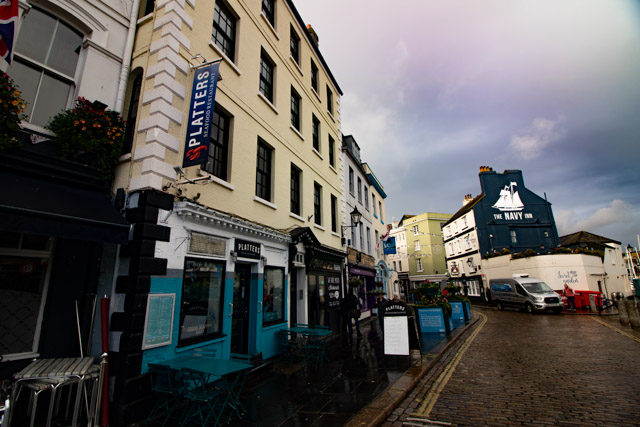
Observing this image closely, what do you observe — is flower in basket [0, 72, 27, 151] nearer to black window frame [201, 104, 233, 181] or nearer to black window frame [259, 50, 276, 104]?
black window frame [201, 104, 233, 181]

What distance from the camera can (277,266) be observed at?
9078 mm

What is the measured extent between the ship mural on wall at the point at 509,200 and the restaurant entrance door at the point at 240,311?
105 feet

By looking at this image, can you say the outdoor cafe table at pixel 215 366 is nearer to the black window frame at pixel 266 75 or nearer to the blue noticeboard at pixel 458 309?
the black window frame at pixel 266 75

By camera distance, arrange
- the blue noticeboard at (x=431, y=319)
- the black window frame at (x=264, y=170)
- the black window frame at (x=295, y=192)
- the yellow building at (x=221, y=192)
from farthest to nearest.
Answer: the blue noticeboard at (x=431, y=319) → the black window frame at (x=295, y=192) → the black window frame at (x=264, y=170) → the yellow building at (x=221, y=192)

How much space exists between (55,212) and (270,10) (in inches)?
417

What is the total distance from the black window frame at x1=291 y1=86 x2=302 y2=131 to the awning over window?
8.24m

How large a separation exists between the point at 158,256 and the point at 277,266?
4.17 m

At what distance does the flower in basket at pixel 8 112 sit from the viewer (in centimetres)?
436

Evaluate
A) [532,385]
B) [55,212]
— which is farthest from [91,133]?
[532,385]

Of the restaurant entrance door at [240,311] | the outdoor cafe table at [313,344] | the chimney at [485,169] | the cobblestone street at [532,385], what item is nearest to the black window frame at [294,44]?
the restaurant entrance door at [240,311]

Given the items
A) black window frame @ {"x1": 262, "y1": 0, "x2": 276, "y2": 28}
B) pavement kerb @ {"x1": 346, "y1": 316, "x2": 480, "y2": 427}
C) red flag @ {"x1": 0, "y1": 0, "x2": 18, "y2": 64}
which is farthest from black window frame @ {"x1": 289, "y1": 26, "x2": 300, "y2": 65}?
pavement kerb @ {"x1": 346, "y1": 316, "x2": 480, "y2": 427}

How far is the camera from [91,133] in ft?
17.5

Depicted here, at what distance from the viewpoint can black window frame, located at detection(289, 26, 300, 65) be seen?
41.0 feet

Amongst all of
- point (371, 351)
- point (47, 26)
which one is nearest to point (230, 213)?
point (47, 26)
